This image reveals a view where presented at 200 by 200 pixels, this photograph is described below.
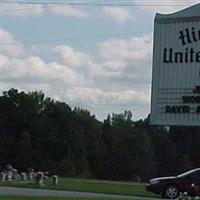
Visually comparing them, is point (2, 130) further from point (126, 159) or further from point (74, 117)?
point (126, 159)

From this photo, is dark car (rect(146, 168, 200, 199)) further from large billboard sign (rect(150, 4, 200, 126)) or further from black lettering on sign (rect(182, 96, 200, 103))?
black lettering on sign (rect(182, 96, 200, 103))

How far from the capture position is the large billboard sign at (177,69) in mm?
23375

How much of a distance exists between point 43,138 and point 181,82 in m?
73.6

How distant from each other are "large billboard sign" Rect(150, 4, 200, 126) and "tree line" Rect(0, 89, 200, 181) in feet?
216

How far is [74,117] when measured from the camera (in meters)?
102

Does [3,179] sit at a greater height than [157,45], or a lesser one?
lesser

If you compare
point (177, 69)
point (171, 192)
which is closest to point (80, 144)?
point (171, 192)

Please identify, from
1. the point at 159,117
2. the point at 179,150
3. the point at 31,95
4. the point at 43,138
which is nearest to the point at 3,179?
the point at 159,117

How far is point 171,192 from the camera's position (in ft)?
116

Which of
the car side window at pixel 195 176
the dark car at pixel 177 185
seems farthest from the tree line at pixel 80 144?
the car side window at pixel 195 176

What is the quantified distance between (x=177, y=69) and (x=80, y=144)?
248 ft

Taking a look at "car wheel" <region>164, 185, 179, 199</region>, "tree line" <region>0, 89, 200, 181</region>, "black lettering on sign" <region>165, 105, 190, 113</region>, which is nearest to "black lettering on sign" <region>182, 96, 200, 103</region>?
"black lettering on sign" <region>165, 105, 190, 113</region>

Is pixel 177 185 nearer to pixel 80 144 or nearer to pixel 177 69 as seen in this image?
pixel 177 69

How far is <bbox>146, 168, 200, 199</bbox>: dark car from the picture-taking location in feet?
113
